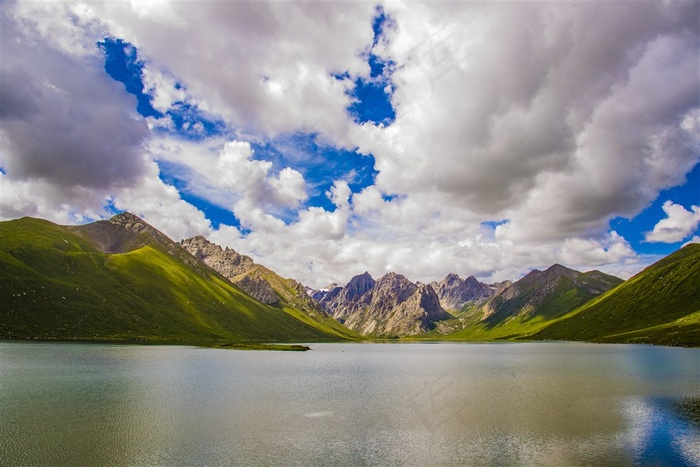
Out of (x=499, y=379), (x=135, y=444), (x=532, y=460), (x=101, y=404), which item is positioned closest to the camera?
(x=532, y=460)

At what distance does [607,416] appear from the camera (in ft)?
186

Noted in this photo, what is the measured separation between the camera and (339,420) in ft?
180

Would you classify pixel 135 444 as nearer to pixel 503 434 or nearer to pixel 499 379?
pixel 503 434

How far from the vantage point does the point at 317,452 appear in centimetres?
4081

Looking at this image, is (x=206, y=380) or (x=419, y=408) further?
(x=206, y=380)

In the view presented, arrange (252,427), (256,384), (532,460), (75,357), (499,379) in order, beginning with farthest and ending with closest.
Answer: (75,357) → (499,379) → (256,384) → (252,427) → (532,460)

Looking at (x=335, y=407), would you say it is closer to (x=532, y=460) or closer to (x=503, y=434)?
(x=503, y=434)

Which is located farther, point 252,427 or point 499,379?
point 499,379

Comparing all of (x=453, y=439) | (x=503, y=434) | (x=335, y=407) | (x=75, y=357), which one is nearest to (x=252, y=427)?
(x=335, y=407)

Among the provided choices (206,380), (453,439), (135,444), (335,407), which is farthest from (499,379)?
(135,444)

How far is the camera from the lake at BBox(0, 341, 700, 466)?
39.6m

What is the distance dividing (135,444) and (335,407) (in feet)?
97.6

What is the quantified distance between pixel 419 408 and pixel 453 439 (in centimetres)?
1798

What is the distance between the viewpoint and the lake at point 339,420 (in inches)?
1558
